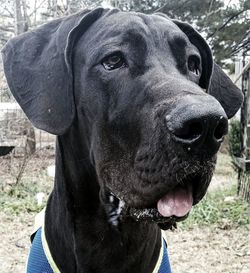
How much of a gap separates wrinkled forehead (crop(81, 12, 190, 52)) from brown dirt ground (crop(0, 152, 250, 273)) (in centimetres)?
352

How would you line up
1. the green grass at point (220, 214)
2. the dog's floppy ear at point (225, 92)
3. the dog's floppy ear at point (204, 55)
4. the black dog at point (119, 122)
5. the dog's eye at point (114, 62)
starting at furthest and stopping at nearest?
the green grass at point (220, 214) < the dog's floppy ear at point (225, 92) < the dog's floppy ear at point (204, 55) < the dog's eye at point (114, 62) < the black dog at point (119, 122)

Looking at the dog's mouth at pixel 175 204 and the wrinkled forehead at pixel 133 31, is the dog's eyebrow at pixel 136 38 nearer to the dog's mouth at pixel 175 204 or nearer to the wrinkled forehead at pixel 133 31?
the wrinkled forehead at pixel 133 31

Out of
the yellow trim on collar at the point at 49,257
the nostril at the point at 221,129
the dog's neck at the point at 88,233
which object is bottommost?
the yellow trim on collar at the point at 49,257

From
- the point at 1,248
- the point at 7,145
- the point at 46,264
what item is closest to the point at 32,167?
the point at 7,145

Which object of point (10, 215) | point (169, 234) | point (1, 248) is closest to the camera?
point (1, 248)

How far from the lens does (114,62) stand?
2033 mm

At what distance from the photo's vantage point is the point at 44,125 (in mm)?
2166

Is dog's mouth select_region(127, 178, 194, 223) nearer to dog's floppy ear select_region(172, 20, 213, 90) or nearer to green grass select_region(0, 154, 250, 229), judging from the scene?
dog's floppy ear select_region(172, 20, 213, 90)

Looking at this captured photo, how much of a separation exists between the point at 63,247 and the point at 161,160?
996 millimetres

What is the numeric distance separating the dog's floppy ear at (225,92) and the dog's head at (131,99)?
0.08 feet

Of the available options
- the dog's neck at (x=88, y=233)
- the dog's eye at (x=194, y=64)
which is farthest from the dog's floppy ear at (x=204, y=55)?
the dog's neck at (x=88, y=233)

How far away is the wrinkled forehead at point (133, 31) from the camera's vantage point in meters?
2.08

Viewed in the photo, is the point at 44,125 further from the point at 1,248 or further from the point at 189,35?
the point at 1,248

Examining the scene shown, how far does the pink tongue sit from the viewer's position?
5.80ft
